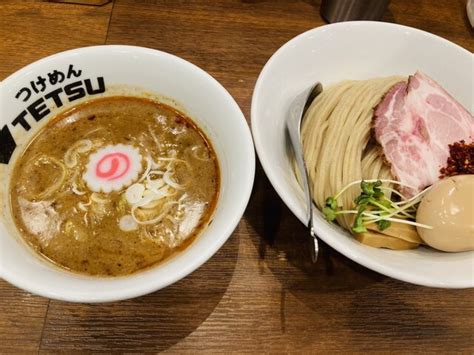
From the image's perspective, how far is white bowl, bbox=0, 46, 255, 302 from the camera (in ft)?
3.43

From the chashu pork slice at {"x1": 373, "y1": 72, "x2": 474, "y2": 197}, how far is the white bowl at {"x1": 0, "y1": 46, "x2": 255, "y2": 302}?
610mm

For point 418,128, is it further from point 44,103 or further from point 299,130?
point 44,103

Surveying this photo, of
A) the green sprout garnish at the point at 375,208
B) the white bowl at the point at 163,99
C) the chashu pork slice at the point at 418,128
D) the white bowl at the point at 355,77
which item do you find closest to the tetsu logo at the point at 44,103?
the white bowl at the point at 163,99

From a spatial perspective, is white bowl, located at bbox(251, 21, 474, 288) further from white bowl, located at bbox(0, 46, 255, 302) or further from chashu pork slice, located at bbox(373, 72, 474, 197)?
chashu pork slice, located at bbox(373, 72, 474, 197)

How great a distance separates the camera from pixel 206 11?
7.35ft

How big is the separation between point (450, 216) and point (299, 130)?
1.98 ft

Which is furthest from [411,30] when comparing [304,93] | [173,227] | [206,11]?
[173,227]

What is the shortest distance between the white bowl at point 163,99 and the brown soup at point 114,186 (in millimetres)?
42

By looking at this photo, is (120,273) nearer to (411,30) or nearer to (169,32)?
(169,32)

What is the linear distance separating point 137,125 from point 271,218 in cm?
61

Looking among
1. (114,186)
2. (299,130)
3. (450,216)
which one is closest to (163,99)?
(114,186)

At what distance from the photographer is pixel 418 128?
5.24ft

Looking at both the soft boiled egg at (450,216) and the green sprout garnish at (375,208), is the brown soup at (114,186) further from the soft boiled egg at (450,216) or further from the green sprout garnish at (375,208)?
the soft boiled egg at (450,216)

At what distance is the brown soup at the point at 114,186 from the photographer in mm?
1269
